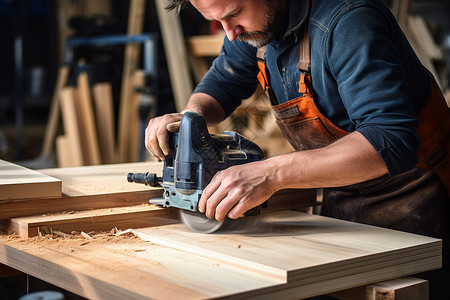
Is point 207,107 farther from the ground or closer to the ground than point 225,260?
farther from the ground

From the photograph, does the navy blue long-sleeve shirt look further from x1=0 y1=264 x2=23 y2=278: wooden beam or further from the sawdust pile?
x1=0 y1=264 x2=23 y2=278: wooden beam

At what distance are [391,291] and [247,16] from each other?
1086 mm

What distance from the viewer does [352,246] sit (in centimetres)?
189

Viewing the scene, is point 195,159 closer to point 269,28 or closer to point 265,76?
point 269,28

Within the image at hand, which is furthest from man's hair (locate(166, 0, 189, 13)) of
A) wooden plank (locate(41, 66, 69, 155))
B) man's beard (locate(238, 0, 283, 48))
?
wooden plank (locate(41, 66, 69, 155))

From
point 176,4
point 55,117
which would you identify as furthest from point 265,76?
point 55,117

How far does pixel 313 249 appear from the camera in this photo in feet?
6.10

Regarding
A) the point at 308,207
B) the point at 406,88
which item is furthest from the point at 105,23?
the point at 406,88

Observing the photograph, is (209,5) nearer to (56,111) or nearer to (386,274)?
(386,274)

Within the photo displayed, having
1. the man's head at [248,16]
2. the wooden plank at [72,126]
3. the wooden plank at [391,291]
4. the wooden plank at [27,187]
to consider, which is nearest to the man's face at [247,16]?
the man's head at [248,16]

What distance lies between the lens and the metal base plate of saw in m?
2.03

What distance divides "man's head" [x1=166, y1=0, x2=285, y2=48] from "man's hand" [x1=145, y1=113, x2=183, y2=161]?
0.39m

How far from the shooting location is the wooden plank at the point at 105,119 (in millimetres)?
6336

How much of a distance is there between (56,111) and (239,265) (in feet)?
19.0
